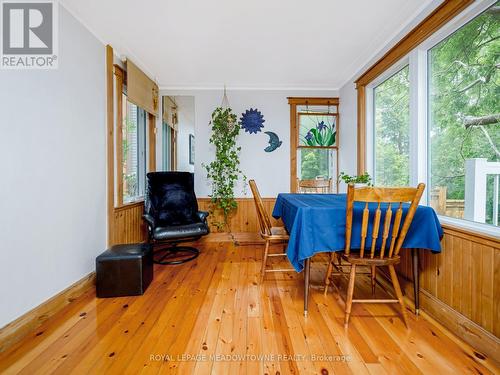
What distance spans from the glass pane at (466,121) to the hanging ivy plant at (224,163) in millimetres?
2334

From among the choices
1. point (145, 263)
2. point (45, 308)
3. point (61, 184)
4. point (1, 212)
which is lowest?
point (45, 308)

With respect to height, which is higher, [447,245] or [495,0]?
[495,0]

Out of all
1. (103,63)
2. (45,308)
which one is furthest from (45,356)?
(103,63)

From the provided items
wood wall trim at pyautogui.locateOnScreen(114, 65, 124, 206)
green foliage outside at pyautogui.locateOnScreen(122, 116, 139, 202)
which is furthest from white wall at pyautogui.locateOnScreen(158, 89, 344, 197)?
wood wall trim at pyautogui.locateOnScreen(114, 65, 124, 206)

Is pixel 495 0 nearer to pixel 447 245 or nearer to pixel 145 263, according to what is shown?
pixel 447 245

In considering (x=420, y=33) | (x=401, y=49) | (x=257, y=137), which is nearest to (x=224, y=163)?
(x=257, y=137)

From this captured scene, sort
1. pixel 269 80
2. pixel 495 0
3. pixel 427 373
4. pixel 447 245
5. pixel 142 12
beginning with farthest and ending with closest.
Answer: pixel 269 80 < pixel 142 12 < pixel 447 245 < pixel 495 0 < pixel 427 373

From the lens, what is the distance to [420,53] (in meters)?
2.05

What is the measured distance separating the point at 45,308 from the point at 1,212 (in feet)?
2.52

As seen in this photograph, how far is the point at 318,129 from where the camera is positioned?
3.79m

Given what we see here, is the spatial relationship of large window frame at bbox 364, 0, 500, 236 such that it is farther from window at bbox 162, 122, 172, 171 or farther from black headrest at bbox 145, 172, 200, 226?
window at bbox 162, 122, 172, 171

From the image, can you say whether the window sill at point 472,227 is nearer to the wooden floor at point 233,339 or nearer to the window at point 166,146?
the wooden floor at point 233,339

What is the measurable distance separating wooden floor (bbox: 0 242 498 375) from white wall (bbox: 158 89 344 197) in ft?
6.35

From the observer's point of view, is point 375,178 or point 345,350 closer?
point 345,350
